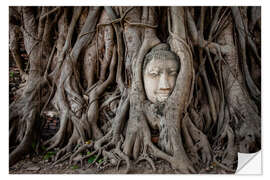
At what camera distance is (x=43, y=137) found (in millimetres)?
3137

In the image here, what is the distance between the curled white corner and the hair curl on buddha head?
5.52 ft

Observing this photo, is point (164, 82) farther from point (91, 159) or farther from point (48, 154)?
point (48, 154)

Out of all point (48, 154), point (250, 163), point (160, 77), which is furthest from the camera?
point (48, 154)

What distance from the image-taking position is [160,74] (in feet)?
9.18

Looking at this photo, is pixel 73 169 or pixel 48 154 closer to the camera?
pixel 73 169

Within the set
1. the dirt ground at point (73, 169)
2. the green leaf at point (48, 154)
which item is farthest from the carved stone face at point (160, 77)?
the green leaf at point (48, 154)

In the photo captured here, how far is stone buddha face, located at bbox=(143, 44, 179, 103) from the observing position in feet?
9.04

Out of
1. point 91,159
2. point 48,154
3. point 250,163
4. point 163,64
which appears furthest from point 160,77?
point 48,154

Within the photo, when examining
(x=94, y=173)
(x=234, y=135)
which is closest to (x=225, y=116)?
(x=234, y=135)

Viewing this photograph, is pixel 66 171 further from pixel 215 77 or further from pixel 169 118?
pixel 215 77

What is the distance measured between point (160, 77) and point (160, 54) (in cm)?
34

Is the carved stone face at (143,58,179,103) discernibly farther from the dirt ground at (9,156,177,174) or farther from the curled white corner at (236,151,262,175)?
the curled white corner at (236,151,262,175)

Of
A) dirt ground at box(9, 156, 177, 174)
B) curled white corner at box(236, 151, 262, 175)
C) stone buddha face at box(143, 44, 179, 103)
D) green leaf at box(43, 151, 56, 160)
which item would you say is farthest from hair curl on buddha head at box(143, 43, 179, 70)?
green leaf at box(43, 151, 56, 160)

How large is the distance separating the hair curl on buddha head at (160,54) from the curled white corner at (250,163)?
168 cm
